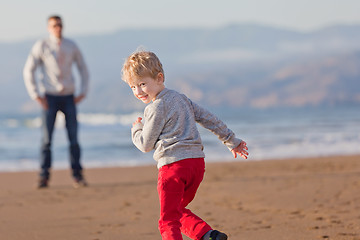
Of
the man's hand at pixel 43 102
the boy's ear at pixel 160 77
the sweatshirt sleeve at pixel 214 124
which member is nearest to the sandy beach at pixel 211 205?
the sweatshirt sleeve at pixel 214 124

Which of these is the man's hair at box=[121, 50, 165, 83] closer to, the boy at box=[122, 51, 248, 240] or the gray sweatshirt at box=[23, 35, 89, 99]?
the boy at box=[122, 51, 248, 240]

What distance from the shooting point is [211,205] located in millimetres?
5086

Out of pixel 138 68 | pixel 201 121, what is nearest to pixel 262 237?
pixel 201 121

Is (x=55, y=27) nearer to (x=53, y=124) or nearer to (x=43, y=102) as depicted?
(x=43, y=102)

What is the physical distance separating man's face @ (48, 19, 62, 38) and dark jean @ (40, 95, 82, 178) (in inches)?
27.7

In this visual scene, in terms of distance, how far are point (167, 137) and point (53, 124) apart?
373 centimetres

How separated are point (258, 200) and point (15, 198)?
248 centimetres

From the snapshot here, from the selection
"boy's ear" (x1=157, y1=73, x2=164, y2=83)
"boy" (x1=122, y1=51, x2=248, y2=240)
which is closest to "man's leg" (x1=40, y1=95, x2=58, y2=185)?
"boy" (x1=122, y1=51, x2=248, y2=240)

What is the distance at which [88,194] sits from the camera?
602cm

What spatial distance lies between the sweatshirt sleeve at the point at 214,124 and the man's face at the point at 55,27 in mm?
3597

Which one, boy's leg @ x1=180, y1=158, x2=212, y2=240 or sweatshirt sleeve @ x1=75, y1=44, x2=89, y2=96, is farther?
sweatshirt sleeve @ x1=75, y1=44, x2=89, y2=96

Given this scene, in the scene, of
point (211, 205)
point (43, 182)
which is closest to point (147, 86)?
point (211, 205)

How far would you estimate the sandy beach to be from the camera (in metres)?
3.94

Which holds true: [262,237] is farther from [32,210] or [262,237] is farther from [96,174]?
[96,174]
